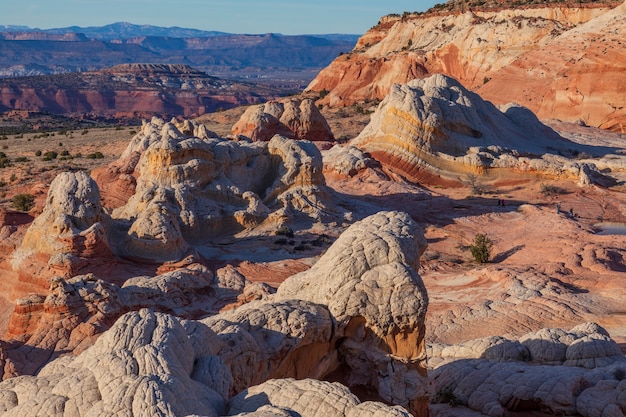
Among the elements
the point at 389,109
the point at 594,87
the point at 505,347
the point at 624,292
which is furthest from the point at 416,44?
the point at 505,347

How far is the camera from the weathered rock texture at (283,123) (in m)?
33.8

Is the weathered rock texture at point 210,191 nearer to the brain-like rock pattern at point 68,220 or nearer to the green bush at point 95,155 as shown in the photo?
the brain-like rock pattern at point 68,220

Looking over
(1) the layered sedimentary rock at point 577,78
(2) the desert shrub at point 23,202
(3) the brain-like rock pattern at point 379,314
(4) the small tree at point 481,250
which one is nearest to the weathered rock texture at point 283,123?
(2) the desert shrub at point 23,202

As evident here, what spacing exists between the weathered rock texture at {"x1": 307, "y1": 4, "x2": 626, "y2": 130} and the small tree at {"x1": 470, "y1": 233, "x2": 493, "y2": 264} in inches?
1082

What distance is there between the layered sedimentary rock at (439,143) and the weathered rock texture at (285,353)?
2100 cm

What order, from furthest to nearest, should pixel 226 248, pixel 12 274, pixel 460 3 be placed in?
pixel 460 3, pixel 226 248, pixel 12 274

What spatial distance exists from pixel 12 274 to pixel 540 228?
596 inches

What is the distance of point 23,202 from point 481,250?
567 inches

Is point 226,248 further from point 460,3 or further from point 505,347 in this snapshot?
point 460,3

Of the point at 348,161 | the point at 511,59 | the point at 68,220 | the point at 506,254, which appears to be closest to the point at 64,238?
the point at 68,220

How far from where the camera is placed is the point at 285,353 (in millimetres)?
8734

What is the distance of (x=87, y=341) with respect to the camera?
12203 mm

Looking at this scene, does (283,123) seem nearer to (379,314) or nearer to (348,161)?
Result: (348,161)

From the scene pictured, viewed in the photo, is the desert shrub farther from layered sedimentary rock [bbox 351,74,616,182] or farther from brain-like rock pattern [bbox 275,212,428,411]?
brain-like rock pattern [bbox 275,212,428,411]
